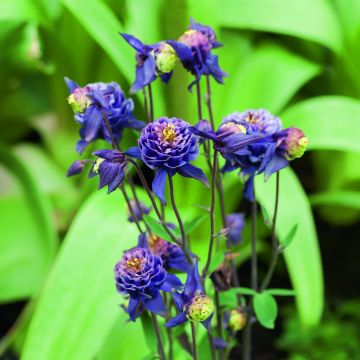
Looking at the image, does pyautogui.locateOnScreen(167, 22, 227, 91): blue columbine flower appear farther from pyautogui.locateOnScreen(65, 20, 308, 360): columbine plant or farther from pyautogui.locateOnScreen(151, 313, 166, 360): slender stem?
pyautogui.locateOnScreen(151, 313, 166, 360): slender stem

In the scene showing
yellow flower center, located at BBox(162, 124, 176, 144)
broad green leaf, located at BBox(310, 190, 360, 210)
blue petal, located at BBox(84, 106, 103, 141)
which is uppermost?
blue petal, located at BBox(84, 106, 103, 141)

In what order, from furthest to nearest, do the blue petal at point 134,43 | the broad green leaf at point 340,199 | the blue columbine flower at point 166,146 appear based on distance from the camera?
the broad green leaf at point 340,199, the blue petal at point 134,43, the blue columbine flower at point 166,146

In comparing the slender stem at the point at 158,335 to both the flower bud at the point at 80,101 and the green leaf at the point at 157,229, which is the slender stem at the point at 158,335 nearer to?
the green leaf at the point at 157,229

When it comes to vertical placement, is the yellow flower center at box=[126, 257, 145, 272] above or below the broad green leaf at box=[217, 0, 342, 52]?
below

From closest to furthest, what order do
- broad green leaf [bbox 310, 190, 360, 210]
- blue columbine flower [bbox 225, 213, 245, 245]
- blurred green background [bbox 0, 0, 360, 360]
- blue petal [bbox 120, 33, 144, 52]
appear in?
blue petal [bbox 120, 33, 144, 52]
blue columbine flower [bbox 225, 213, 245, 245]
blurred green background [bbox 0, 0, 360, 360]
broad green leaf [bbox 310, 190, 360, 210]

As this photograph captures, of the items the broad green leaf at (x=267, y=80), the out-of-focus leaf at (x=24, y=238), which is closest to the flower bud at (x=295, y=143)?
the broad green leaf at (x=267, y=80)

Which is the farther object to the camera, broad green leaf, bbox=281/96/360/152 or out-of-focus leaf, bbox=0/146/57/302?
out-of-focus leaf, bbox=0/146/57/302

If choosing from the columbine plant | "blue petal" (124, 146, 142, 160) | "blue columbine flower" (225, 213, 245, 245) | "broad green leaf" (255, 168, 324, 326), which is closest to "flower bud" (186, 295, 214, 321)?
the columbine plant
